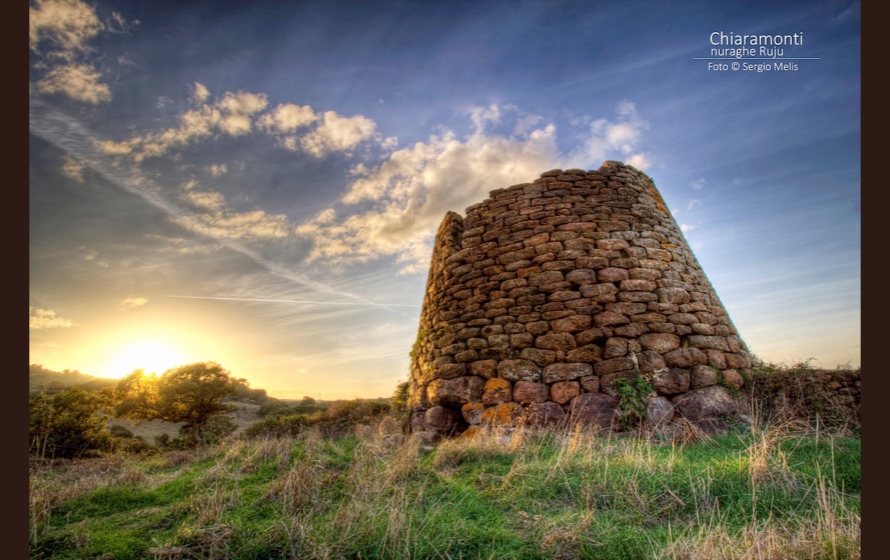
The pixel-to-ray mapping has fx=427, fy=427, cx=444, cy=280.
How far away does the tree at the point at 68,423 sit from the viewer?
9562 millimetres

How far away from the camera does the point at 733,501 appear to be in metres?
3.40

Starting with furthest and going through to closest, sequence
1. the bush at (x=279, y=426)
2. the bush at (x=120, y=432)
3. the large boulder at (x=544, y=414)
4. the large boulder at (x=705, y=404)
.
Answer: the bush at (x=120, y=432), the bush at (x=279, y=426), the large boulder at (x=544, y=414), the large boulder at (x=705, y=404)

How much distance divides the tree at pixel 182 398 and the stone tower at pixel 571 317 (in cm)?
1045

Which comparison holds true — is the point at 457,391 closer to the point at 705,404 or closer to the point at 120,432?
the point at 705,404

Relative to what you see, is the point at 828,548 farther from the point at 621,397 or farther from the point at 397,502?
the point at 621,397

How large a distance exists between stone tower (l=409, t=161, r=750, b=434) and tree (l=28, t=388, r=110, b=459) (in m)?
8.04

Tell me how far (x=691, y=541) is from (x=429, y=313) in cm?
658

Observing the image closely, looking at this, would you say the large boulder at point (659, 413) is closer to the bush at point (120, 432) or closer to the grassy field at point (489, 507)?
the grassy field at point (489, 507)

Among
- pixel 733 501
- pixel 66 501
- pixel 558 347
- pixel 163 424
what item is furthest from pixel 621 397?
pixel 163 424

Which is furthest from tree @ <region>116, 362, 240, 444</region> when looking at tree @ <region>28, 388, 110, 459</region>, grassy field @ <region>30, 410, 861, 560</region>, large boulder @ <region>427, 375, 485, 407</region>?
grassy field @ <region>30, 410, 861, 560</region>

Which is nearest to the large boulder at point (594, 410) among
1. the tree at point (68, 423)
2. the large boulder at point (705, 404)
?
the large boulder at point (705, 404)

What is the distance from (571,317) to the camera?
6.74 meters

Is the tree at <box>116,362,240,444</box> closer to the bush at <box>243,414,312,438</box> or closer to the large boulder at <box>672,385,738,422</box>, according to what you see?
the bush at <box>243,414,312,438</box>

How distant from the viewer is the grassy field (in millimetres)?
2633
